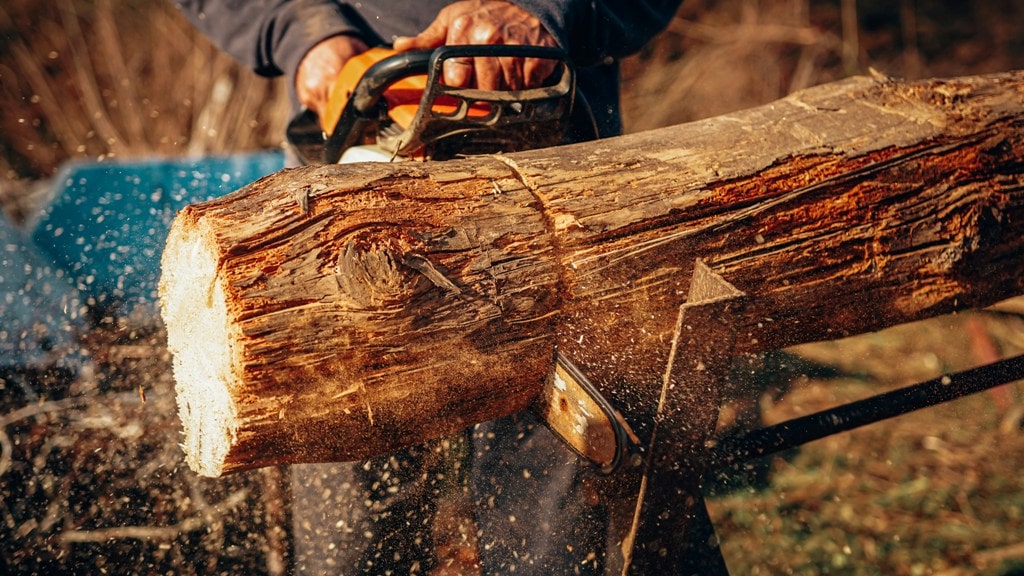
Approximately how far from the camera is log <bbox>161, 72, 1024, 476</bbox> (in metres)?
1.09

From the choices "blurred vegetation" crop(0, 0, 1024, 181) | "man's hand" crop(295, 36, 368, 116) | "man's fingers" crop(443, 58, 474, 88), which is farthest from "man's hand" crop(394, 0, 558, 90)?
"blurred vegetation" crop(0, 0, 1024, 181)

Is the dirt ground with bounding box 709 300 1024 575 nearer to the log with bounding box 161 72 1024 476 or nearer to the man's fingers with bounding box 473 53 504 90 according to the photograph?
the log with bounding box 161 72 1024 476

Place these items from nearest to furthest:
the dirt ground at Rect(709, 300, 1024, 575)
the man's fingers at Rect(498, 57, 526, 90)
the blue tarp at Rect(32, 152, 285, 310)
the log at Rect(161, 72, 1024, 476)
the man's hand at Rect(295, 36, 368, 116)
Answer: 1. the log at Rect(161, 72, 1024, 476)
2. the man's fingers at Rect(498, 57, 526, 90)
3. the man's hand at Rect(295, 36, 368, 116)
4. the blue tarp at Rect(32, 152, 285, 310)
5. the dirt ground at Rect(709, 300, 1024, 575)

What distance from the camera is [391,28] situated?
84.1 inches

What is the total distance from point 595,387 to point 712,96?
19.2 ft

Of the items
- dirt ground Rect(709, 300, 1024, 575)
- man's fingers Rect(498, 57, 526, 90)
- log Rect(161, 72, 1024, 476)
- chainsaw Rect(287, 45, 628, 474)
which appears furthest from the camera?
dirt ground Rect(709, 300, 1024, 575)

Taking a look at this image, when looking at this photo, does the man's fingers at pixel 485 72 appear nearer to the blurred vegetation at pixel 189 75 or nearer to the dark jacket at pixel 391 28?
the dark jacket at pixel 391 28

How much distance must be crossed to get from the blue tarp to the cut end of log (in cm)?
106

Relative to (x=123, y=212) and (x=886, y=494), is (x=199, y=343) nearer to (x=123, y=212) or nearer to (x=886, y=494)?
(x=123, y=212)

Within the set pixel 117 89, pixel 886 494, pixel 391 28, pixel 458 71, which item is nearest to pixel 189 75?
pixel 117 89

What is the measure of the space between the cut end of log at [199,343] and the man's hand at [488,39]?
2.26 ft

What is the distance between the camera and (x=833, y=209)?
1.47 meters

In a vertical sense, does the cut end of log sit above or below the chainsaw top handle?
below

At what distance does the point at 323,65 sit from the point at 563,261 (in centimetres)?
108
